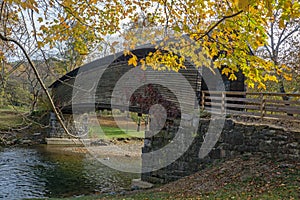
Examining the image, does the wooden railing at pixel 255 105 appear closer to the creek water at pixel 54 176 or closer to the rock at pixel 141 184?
the rock at pixel 141 184

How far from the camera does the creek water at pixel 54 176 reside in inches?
390

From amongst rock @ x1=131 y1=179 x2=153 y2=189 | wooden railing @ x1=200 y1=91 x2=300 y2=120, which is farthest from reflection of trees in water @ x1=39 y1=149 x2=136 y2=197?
wooden railing @ x1=200 y1=91 x2=300 y2=120

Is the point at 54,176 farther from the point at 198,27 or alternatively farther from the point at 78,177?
the point at 198,27

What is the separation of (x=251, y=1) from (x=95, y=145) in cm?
1945

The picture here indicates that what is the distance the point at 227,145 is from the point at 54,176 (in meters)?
6.88

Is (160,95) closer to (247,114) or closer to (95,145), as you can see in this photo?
(247,114)

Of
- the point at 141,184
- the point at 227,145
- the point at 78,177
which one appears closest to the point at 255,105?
the point at 227,145

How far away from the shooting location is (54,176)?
11.7 metres

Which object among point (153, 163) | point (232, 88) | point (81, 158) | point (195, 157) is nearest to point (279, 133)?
point (195, 157)

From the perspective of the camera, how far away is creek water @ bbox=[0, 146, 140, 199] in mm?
9906

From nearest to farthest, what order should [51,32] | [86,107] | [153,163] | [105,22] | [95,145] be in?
[51,32] < [105,22] < [153,163] < [86,107] < [95,145]

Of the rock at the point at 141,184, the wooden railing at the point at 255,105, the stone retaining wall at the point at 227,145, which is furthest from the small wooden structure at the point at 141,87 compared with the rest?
the rock at the point at 141,184

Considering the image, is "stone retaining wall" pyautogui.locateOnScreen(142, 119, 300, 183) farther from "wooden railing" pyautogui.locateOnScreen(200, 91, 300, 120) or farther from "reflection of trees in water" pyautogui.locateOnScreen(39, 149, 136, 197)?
"reflection of trees in water" pyautogui.locateOnScreen(39, 149, 136, 197)

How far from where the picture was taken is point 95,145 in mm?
20906
